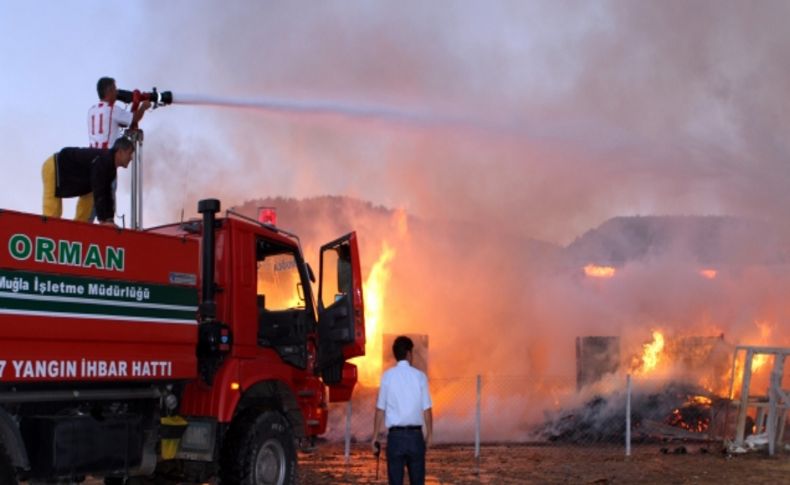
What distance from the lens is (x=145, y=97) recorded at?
9438mm

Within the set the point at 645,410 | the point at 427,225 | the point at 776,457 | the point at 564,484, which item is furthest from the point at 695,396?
the point at 427,225

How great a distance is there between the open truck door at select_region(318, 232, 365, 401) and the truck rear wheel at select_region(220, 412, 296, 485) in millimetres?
1026

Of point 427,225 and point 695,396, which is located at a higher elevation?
point 427,225

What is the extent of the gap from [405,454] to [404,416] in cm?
30

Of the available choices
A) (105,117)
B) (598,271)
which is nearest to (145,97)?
(105,117)

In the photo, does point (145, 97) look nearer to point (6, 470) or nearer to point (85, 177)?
point (85, 177)

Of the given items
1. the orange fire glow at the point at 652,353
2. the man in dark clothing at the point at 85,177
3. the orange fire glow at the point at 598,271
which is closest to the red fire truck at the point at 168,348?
the man in dark clothing at the point at 85,177

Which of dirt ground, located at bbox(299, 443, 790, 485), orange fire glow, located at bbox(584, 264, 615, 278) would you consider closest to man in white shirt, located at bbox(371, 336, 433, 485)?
dirt ground, located at bbox(299, 443, 790, 485)

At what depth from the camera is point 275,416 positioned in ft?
30.8

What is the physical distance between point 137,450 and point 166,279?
61.8 inches

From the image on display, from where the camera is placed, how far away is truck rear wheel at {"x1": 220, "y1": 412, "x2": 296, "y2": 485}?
8914mm

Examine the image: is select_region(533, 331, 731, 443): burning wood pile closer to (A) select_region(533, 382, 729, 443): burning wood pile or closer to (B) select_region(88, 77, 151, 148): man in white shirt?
(A) select_region(533, 382, 729, 443): burning wood pile

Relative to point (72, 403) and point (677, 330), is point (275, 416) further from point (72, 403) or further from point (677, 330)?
point (677, 330)

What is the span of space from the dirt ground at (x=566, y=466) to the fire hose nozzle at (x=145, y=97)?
524 centimetres
